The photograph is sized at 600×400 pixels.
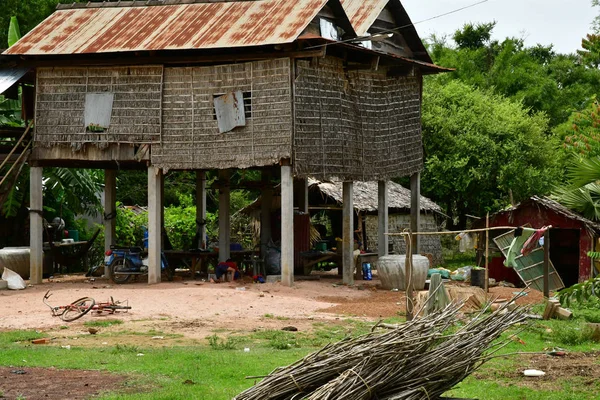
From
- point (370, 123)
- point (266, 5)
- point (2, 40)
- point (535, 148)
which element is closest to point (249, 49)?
point (266, 5)

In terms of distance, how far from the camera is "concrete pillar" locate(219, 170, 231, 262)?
25031 mm

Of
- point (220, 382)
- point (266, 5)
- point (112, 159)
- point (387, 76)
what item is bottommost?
point (220, 382)

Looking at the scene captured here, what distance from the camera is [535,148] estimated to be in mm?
36312

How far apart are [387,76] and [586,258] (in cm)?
717

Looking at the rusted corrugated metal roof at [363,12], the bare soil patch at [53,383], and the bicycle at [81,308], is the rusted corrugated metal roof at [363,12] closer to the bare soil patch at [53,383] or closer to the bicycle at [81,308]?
the bicycle at [81,308]

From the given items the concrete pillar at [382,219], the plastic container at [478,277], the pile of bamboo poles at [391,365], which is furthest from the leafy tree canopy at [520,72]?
the pile of bamboo poles at [391,365]

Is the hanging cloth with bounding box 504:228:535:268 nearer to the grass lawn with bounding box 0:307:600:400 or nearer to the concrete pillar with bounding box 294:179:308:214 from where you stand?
the grass lawn with bounding box 0:307:600:400

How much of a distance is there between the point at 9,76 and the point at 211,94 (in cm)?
519

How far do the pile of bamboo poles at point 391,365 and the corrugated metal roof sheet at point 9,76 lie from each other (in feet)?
54.7

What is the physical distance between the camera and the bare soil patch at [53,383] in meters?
9.84

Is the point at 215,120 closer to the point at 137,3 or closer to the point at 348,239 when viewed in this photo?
the point at 348,239

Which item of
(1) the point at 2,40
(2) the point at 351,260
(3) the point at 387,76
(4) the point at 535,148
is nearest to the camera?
(2) the point at 351,260

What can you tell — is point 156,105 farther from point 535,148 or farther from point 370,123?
point 535,148

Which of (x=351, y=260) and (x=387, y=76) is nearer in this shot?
(x=351, y=260)
